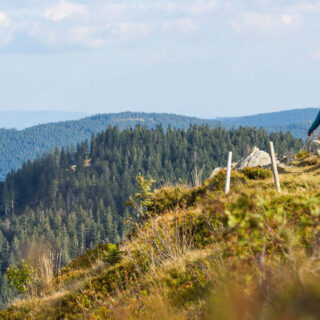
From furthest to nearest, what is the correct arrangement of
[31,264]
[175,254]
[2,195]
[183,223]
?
[2,195] → [31,264] → [183,223] → [175,254]

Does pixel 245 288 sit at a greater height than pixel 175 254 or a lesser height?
greater

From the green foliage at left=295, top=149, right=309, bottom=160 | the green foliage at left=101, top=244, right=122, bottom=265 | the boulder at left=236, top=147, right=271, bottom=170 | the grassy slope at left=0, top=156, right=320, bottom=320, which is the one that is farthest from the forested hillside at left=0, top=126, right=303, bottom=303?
the grassy slope at left=0, top=156, right=320, bottom=320

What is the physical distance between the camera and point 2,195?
18388cm

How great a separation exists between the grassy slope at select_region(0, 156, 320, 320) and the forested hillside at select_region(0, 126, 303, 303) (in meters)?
129

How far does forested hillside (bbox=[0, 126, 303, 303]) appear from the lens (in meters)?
145

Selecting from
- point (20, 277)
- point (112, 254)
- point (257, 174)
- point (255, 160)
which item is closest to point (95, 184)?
point (255, 160)

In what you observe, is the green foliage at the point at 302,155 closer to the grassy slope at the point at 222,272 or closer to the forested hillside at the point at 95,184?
the grassy slope at the point at 222,272

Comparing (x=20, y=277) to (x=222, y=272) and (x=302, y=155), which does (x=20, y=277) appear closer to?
(x=222, y=272)

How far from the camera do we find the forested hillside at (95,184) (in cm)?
14512

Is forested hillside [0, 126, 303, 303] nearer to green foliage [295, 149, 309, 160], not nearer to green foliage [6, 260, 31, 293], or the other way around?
green foliage [295, 149, 309, 160]

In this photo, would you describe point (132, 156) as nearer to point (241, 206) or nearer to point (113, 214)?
point (113, 214)

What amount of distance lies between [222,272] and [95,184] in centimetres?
17841

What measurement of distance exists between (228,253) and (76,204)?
16636 cm

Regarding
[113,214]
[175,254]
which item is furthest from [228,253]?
[113,214]
